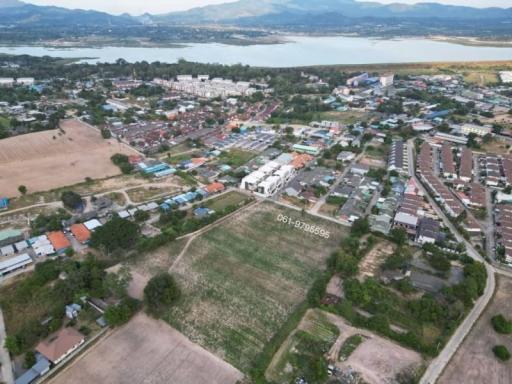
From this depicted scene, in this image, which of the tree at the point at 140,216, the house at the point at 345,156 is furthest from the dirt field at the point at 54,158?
the house at the point at 345,156

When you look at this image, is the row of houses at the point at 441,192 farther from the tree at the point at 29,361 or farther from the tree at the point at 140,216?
the tree at the point at 29,361

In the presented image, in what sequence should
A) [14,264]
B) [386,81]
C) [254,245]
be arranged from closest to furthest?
[14,264], [254,245], [386,81]

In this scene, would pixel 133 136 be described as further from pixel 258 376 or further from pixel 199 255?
pixel 258 376

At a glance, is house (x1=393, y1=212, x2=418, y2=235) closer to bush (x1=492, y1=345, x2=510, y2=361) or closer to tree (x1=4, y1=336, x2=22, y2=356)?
bush (x1=492, y1=345, x2=510, y2=361)

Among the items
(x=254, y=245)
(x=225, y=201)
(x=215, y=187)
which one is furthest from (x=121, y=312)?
(x=215, y=187)

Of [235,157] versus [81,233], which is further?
[235,157]

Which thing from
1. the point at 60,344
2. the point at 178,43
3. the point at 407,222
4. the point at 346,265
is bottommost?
the point at 60,344

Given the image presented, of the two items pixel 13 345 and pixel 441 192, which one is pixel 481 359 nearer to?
pixel 441 192

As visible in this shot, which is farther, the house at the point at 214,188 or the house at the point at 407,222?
the house at the point at 214,188
